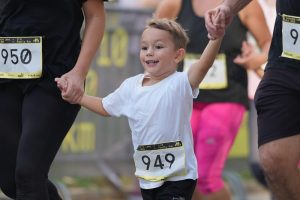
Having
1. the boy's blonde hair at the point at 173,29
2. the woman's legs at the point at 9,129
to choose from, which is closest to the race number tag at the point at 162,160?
the boy's blonde hair at the point at 173,29

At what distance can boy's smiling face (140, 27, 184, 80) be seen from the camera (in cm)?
490

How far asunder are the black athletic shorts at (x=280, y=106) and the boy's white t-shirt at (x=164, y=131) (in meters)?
0.37

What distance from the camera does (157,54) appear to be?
4.91 m

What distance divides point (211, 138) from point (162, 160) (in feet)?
6.25

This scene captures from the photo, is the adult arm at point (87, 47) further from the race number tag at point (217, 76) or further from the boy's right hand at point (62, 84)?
the race number tag at point (217, 76)

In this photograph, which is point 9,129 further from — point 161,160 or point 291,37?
point 291,37

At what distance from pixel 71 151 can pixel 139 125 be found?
435 centimetres

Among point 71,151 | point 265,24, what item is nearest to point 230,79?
point 265,24

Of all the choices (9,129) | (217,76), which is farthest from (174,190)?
(217,76)

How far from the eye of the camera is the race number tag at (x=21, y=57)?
16.0ft

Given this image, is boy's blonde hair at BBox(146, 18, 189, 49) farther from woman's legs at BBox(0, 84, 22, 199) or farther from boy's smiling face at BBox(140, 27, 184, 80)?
woman's legs at BBox(0, 84, 22, 199)

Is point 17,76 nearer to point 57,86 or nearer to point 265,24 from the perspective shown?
point 57,86

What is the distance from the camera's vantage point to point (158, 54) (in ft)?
16.1

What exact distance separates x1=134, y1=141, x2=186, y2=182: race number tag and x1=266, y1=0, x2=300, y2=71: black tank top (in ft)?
2.05
